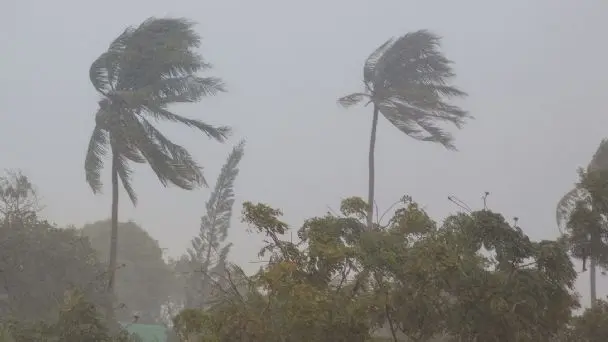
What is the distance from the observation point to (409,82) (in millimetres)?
19750

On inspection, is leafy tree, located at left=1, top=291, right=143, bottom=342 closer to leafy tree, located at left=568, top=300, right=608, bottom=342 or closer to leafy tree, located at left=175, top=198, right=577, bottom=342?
leafy tree, located at left=175, top=198, right=577, bottom=342

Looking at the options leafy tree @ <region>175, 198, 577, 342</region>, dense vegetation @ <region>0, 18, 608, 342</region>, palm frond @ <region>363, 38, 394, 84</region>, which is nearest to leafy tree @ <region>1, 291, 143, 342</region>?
dense vegetation @ <region>0, 18, 608, 342</region>

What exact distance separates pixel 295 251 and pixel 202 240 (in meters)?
27.8

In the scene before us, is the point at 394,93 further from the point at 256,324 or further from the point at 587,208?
the point at 256,324

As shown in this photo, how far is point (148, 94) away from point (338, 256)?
1151 centimetres

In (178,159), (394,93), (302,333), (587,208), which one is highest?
(394,93)

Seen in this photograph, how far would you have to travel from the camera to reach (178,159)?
52.7ft

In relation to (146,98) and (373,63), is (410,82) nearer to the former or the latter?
(373,63)

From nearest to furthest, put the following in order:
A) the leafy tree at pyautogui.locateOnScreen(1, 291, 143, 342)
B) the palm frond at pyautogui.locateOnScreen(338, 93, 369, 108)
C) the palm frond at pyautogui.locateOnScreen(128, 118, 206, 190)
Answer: the leafy tree at pyautogui.locateOnScreen(1, 291, 143, 342), the palm frond at pyautogui.locateOnScreen(128, 118, 206, 190), the palm frond at pyautogui.locateOnScreen(338, 93, 369, 108)

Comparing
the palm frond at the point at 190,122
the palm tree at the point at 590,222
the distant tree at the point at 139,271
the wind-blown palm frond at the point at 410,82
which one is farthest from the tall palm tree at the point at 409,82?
the distant tree at the point at 139,271

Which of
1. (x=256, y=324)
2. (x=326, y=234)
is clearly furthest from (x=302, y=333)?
(x=326, y=234)

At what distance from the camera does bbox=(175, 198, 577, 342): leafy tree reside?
5.61 metres

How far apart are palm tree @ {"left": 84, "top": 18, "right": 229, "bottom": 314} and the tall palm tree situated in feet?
17.5

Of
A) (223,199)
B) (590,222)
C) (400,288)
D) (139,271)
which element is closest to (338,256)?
(400,288)
